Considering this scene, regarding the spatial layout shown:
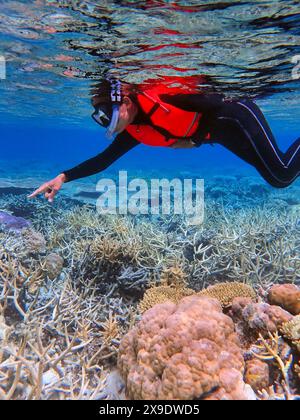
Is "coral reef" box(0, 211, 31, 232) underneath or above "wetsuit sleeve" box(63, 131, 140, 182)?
above

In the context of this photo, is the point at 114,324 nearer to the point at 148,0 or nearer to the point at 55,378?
the point at 55,378

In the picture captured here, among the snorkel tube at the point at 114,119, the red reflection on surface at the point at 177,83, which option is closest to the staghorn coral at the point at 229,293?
the snorkel tube at the point at 114,119

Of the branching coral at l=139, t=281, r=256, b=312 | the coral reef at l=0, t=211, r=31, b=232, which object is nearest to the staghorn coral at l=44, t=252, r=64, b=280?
the branching coral at l=139, t=281, r=256, b=312

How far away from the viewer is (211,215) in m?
10.6

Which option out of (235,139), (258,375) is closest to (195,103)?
(235,139)

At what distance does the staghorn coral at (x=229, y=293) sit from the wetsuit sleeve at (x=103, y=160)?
2678 mm

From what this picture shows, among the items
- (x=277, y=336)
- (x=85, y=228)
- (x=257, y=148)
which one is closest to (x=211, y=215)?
(x=85, y=228)

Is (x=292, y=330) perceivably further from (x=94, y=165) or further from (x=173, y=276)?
(x=94, y=165)

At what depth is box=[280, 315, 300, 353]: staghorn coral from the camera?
3.16m

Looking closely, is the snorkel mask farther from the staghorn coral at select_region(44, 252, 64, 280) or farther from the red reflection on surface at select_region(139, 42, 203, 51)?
the red reflection on surface at select_region(139, 42, 203, 51)

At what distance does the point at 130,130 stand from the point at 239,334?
3.44 m

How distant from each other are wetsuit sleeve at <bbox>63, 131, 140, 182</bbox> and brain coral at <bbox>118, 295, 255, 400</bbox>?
271 centimetres

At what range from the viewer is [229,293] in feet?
13.6
